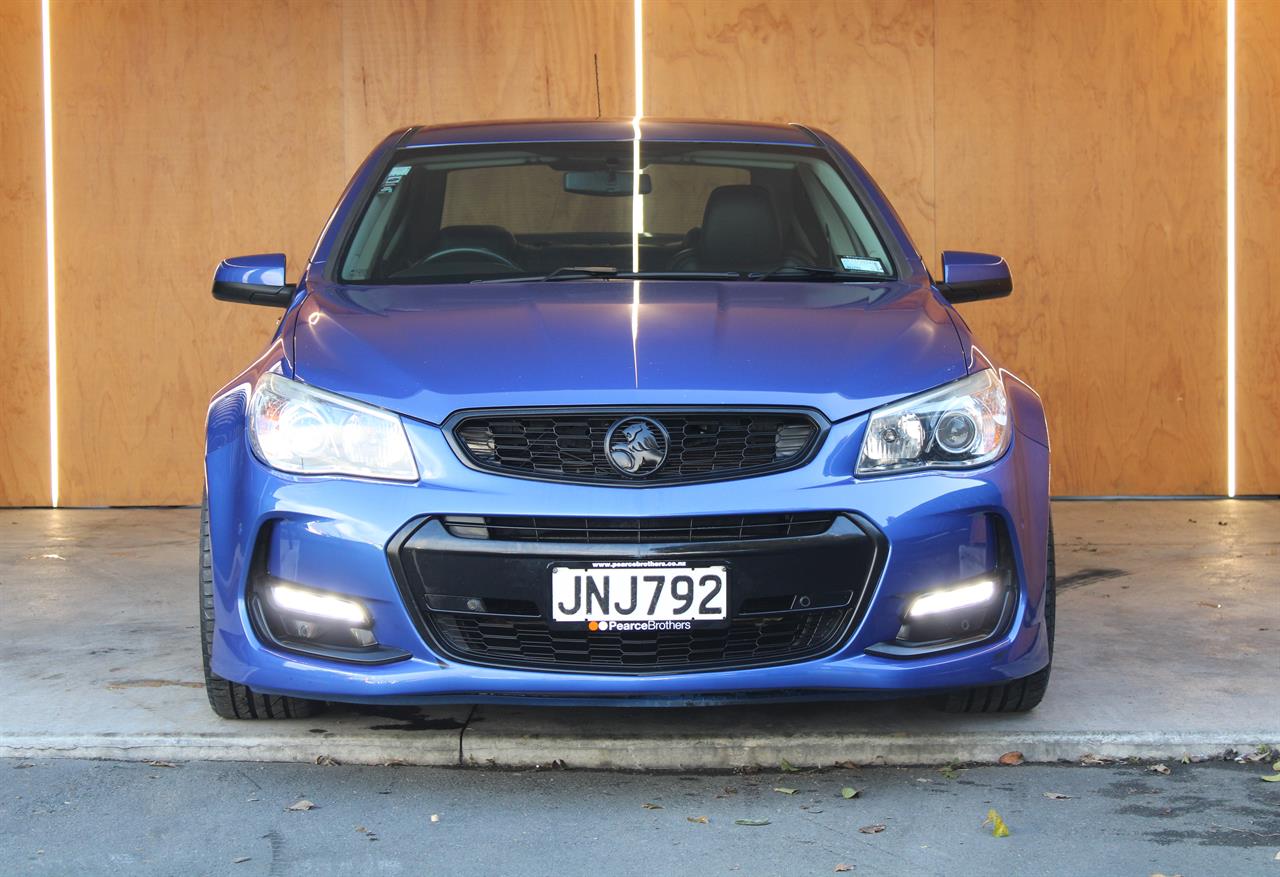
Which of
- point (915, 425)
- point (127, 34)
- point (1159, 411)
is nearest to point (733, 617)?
point (915, 425)

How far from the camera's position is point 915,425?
3523mm

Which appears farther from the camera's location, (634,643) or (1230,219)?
(1230,219)

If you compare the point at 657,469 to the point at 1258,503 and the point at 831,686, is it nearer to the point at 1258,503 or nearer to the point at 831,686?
the point at 831,686

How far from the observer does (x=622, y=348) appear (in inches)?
142

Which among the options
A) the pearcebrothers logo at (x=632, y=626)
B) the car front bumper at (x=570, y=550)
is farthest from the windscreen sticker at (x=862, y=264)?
the pearcebrothers logo at (x=632, y=626)

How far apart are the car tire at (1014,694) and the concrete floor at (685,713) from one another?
3cm

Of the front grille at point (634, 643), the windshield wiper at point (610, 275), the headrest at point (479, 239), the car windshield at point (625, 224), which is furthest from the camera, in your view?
the headrest at point (479, 239)

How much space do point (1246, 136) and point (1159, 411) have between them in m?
1.39

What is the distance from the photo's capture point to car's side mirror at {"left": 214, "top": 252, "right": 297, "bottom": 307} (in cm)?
447

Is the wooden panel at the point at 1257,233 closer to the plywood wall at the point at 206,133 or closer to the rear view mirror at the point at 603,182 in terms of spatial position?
the plywood wall at the point at 206,133

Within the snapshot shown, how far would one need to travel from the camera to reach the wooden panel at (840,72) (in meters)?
8.39

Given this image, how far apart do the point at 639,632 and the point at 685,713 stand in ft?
2.49

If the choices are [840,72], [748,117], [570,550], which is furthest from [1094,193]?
[570,550]

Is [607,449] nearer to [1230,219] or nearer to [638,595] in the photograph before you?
[638,595]
